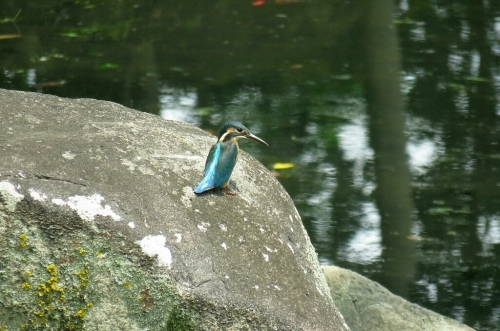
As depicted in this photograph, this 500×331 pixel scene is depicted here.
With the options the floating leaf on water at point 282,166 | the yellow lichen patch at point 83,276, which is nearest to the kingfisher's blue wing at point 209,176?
the yellow lichen patch at point 83,276

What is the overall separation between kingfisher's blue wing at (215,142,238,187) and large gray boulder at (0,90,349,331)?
70mm

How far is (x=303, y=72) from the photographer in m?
7.64

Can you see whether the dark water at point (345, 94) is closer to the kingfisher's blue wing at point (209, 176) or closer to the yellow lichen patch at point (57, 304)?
the kingfisher's blue wing at point (209, 176)

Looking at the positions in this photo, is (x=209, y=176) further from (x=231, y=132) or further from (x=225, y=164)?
(x=231, y=132)

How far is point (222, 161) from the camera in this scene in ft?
8.84

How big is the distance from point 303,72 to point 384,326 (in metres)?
4.35

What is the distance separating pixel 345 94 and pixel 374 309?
150 inches

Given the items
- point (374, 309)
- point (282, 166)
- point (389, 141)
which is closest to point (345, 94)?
point (389, 141)

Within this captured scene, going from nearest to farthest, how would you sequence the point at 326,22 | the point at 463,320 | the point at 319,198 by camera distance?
the point at 463,320 < the point at 319,198 < the point at 326,22

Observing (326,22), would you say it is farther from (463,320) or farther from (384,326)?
(384,326)

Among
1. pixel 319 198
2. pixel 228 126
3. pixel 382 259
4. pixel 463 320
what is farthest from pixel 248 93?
pixel 228 126

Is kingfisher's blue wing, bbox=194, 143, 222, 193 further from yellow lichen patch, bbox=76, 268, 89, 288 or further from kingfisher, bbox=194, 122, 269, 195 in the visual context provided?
yellow lichen patch, bbox=76, 268, 89, 288

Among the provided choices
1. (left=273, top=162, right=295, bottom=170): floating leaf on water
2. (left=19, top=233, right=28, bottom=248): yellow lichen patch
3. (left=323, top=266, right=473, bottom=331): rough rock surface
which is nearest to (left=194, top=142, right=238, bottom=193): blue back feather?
(left=19, top=233, right=28, bottom=248): yellow lichen patch

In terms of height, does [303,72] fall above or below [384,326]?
below
